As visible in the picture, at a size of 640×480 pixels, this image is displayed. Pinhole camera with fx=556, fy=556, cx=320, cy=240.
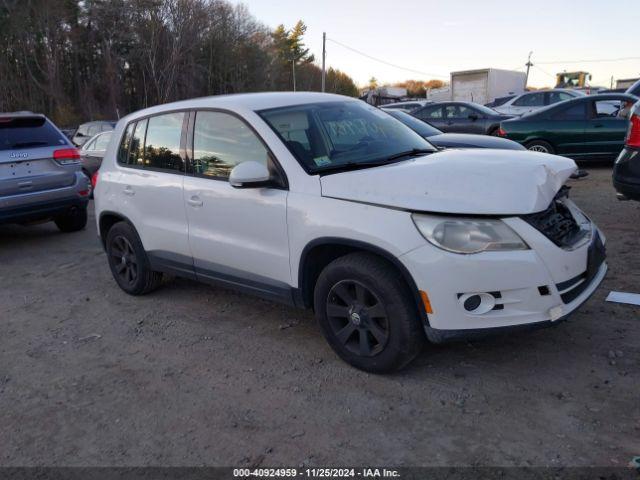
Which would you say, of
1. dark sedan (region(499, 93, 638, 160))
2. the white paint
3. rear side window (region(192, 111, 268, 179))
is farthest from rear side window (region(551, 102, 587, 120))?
rear side window (region(192, 111, 268, 179))

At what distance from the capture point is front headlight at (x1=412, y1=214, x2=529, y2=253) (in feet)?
9.82

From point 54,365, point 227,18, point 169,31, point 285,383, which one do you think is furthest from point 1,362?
point 227,18

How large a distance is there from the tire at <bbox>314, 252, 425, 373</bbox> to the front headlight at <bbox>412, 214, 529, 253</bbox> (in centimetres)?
38

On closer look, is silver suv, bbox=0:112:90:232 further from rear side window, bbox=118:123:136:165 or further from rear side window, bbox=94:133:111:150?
rear side window, bbox=94:133:111:150

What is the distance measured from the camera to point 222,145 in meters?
4.12

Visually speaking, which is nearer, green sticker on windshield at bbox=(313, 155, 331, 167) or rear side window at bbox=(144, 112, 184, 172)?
green sticker on windshield at bbox=(313, 155, 331, 167)

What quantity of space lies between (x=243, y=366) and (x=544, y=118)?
29.9 feet

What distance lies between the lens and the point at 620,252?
18.0 feet

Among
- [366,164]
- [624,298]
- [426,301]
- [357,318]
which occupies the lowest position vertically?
[624,298]

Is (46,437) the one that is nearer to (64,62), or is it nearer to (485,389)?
(485,389)

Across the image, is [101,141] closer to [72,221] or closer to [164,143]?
[72,221]

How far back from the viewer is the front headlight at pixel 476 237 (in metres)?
2.99

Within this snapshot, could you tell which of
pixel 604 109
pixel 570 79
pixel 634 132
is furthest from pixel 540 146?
pixel 570 79

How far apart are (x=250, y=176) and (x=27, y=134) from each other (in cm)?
498
